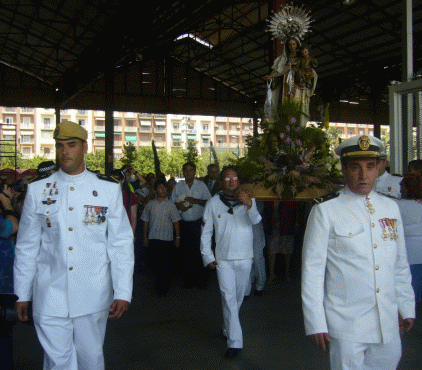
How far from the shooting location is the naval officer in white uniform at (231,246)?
409 cm

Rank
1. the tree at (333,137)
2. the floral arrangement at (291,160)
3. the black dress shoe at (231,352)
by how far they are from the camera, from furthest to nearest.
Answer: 1. the tree at (333,137)
2. the black dress shoe at (231,352)
3. the floral arrangement at (291,160)

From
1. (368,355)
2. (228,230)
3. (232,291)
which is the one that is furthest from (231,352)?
(368,355)

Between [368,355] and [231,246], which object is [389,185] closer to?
[231,246]

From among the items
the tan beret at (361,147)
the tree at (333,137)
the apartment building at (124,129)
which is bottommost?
the tan beret at (361,147)

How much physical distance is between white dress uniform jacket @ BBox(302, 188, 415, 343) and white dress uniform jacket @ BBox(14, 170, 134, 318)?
116 cm

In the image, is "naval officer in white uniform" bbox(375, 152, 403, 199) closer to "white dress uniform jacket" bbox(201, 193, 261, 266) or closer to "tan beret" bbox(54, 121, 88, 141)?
"white dress uniform jacket" bbox(201, 193, 261, 266)

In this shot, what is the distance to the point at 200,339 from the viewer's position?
14.9 ft

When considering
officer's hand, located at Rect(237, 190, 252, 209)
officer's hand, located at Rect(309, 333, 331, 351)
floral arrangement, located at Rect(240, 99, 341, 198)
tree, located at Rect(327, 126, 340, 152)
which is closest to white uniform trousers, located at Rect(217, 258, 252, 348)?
officer's hand, located at Rect(237, 190, 252, 209)

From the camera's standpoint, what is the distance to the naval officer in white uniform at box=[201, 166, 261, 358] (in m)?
4.09

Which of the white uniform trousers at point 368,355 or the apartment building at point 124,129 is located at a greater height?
the apartment building at point 124,129

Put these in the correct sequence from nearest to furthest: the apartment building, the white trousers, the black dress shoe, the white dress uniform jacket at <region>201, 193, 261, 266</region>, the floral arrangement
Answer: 1. the floral arrangement
2. the black dress shoe
3. the white dress uniform jacket at <region>201, 193, 261, 266</region>
4. the white trousers
5. the apartment building

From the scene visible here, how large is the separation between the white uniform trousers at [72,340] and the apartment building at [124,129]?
60.4 meters

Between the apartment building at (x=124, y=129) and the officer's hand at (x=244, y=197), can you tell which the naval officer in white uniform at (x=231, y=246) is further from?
the apartment building at (x=124, y=129)

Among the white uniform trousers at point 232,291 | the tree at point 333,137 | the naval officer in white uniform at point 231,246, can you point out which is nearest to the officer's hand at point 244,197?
the naval officer in white uniform at point 231,246
